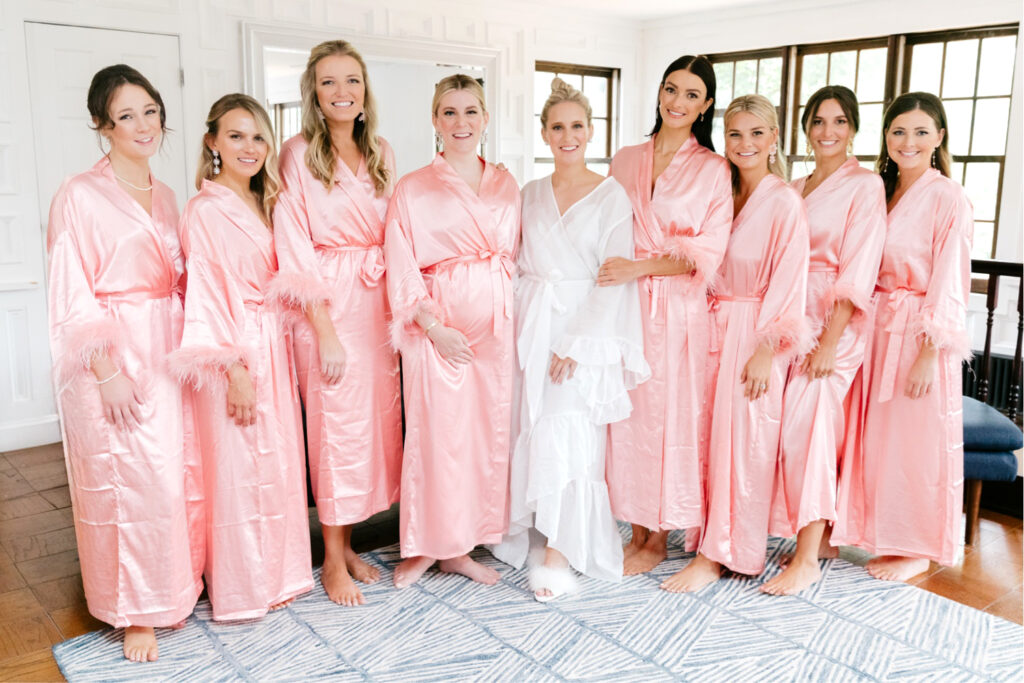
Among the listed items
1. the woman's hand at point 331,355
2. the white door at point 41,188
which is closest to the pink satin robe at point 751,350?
the woman's hand at point 331,355

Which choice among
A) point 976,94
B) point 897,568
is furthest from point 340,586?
point 976,94

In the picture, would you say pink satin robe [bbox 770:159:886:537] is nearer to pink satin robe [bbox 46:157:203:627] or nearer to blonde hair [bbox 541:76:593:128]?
blonde hair [bbox 541:76:593:128]

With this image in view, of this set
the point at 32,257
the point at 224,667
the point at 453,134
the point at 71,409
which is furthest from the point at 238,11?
the point at 224,667

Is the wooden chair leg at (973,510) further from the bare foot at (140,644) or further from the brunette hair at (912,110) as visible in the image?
the bare foot at (140,644)

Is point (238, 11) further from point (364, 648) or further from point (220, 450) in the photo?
point (364, 648)

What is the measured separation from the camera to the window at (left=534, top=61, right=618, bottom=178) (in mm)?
7141

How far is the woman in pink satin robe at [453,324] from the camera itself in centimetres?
265

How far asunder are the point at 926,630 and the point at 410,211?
6.68 feet

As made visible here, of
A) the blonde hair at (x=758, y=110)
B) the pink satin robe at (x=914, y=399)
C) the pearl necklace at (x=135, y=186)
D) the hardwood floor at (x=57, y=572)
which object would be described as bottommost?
the hardwood floor at (x=57, y=572)

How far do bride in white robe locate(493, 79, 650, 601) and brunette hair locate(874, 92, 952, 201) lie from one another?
910 mm

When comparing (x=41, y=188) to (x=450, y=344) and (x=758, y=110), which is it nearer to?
(x=450, y=344)

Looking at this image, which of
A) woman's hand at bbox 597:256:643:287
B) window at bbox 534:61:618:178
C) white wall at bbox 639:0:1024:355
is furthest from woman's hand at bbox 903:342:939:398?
window at bbox 534:61:618:178

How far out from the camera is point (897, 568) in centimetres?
295

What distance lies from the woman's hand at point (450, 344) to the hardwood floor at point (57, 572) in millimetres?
971
